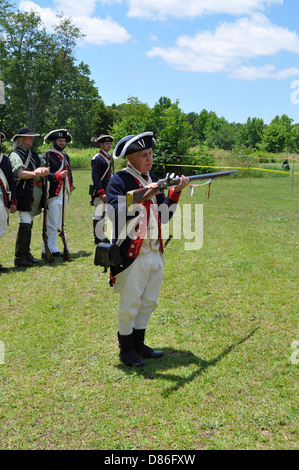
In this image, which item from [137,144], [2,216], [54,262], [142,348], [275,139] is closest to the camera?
[137,144]

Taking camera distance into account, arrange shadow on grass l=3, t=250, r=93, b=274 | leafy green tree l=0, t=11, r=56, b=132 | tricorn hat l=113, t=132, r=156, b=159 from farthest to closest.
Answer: leafy green tree l=0, t=11, r=56, b=132 → shadow on grass l=3, t=250, r=93, b=274 → tricorn hat l=113, t=132, r=156, b=159

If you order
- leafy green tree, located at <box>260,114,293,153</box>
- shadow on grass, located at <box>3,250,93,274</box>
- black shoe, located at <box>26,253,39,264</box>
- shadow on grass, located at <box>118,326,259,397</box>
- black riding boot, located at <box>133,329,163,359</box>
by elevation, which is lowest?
shadow on grass, located at <box>118,326,259,397</box>

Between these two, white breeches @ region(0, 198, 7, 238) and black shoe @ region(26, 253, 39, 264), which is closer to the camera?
white breeches @ region(0, 198, 7, 238)

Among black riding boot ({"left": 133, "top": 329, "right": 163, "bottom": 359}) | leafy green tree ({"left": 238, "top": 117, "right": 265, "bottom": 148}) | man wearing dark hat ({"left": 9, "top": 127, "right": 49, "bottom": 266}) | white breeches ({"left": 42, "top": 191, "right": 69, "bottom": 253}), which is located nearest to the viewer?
black riding boot ({"left": 133, "top": 329, "right": 163, "bottom": 359})

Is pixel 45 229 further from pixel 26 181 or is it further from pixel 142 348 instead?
pixel 142 348

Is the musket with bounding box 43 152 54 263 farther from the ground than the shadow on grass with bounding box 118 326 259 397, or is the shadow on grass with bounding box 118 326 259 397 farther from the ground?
the musket with bounding box 43 152 54 263

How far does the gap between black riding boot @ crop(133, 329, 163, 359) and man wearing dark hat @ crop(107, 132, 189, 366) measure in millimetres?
147

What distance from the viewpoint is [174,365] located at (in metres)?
4.11

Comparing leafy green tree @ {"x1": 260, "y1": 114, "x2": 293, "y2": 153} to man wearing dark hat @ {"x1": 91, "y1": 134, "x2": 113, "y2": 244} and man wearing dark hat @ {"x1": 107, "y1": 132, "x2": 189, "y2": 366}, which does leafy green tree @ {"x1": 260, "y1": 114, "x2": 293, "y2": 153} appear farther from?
man wearing dark hat @ {"x1": 107, "y1": 132, "x2": 189, "y2": 366}

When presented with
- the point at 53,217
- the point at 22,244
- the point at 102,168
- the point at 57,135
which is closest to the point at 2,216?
the point at 22,244

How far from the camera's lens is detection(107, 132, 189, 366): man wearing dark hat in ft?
12.5

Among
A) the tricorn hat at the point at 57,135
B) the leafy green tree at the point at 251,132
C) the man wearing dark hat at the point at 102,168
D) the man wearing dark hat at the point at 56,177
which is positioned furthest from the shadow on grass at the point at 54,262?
the leafy green tree at the point at 251,132

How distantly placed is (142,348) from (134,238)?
4.27 ft

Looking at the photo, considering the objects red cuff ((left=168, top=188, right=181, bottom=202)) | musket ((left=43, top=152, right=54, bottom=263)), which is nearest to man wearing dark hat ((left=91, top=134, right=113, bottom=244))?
musket ((left=43, top=152, right=54, bottom=263))
